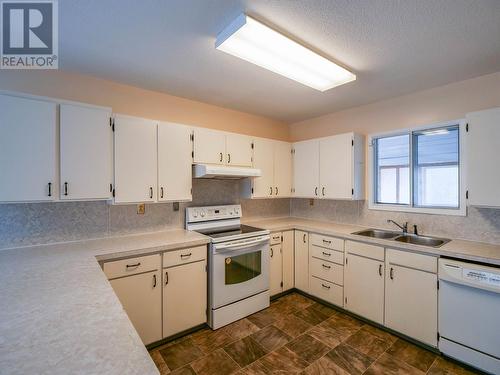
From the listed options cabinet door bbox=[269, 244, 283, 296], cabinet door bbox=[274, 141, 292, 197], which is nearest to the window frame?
cabinet door bbox=[274, 141, 292, 197]

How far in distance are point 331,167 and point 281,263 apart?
4.82ft

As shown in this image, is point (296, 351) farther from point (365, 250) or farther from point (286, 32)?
point (286, 32)

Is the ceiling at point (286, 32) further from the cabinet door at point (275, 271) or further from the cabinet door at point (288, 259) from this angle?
the cabinet door at point (275, 271)

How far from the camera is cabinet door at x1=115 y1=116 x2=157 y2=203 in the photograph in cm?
233

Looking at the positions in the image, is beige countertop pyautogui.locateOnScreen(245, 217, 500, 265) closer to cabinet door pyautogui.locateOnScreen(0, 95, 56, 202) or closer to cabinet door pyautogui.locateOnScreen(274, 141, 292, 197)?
cabinet door pyautogui.locateOnScreen(274, 141, 292, 197)

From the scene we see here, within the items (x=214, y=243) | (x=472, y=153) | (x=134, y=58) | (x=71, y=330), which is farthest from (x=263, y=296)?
(x=134, y=58)

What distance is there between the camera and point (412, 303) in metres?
2.33

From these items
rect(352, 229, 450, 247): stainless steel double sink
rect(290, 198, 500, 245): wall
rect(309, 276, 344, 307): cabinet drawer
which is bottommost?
rect(309, 276, 344, 307): cabinet drawer

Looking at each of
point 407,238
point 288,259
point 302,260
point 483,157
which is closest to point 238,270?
point 288,259

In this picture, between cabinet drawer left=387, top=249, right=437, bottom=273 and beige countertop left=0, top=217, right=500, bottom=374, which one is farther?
cabinet drawer left=387, top=249, right=437, bottom=273

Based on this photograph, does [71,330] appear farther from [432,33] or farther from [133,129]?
[432,33]

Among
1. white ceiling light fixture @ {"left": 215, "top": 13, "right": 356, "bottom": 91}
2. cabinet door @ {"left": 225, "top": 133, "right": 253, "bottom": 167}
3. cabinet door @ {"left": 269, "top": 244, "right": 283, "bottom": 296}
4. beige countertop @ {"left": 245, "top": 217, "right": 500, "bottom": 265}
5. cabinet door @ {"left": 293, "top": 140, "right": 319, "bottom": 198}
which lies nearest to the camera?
white ceiling light fixture @ {"left": 215, "top": 13, "right": 356, "bottom": 91}

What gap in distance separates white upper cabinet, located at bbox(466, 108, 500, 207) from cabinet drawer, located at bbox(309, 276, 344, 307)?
5.38 feet

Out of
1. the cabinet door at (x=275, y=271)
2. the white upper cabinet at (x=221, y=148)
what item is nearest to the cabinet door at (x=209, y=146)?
the white upper cabinet at (x=221, y=148)
